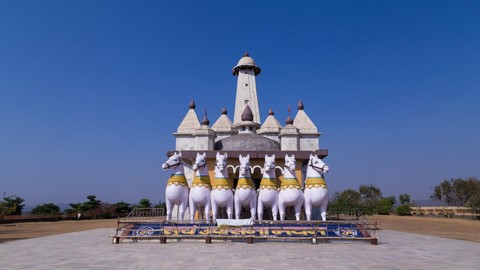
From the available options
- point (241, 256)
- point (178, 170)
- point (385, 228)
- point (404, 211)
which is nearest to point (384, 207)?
point (404, 211)

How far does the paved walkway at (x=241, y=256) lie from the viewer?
784cm

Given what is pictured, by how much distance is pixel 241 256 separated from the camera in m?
9.02

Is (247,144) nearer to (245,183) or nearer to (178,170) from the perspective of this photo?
(245,183)

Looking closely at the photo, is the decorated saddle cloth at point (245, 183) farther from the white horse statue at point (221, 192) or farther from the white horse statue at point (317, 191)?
the white horse statue at point (317, 191)

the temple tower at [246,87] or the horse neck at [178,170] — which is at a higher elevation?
the temple tower at [246,87]

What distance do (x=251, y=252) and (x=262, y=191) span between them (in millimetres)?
4710

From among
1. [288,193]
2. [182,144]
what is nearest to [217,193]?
[288,193]

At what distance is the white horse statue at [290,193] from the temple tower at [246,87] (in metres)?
15.0

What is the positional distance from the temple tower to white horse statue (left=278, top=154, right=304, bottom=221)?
49.1ft

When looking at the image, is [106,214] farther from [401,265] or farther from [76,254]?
[401,265]

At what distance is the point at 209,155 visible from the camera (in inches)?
705

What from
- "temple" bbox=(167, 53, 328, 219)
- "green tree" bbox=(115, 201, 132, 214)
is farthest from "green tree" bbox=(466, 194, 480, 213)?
"green tree" bbox=(115, 201, 132, 214)

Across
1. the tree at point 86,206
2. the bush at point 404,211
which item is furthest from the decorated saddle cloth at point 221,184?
the bush at point 404,211

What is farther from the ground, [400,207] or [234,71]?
[234,71]
